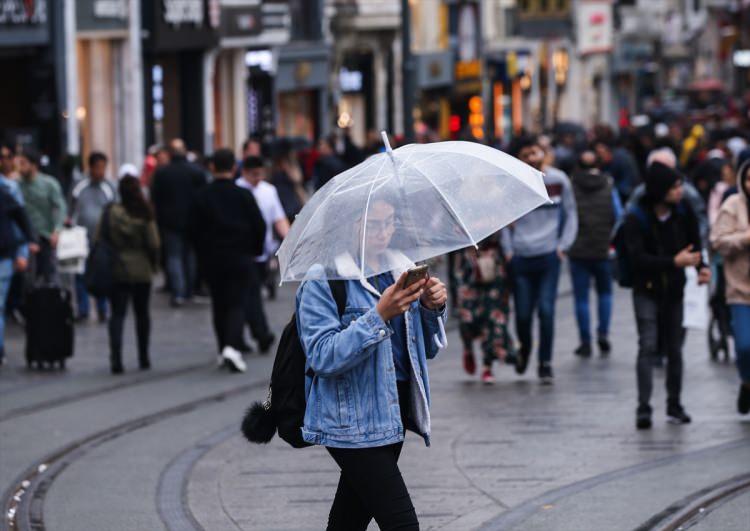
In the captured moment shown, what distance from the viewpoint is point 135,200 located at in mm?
15297

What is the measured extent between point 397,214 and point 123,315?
9023 mm

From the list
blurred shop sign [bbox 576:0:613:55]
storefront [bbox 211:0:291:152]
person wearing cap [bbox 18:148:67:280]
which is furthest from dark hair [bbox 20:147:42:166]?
blurred shop sign [bbox 576:0:613:55]

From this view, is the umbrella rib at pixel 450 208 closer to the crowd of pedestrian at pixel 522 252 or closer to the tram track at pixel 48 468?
the tram track at pixel 48 468

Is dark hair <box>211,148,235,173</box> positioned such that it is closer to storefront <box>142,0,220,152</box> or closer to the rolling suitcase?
the rolling suitcase

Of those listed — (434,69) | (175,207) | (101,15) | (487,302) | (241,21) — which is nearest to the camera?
(487,302)

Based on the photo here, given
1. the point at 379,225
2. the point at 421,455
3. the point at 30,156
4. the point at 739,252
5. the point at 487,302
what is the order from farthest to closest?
1. the point at 30,156
2. the point at 487,302
3. the point at 739,252
4. the point at 421,455
5. the point at 379,225

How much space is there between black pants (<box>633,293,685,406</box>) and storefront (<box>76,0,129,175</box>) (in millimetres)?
18243

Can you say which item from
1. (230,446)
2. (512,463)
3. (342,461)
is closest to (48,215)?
(230,446)

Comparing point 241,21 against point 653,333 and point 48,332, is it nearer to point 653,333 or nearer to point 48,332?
point 48,332

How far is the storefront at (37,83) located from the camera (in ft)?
90.4

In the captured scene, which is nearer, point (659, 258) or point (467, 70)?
point (659, 258)

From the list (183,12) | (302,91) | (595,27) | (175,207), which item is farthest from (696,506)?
(595,27)

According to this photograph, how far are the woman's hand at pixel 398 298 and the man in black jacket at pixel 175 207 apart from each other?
1475 centimetres

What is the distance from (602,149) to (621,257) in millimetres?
10763
